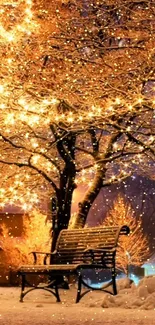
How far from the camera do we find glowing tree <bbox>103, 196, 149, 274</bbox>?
33.6 m

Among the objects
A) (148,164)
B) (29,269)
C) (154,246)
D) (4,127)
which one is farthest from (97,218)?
(29,269)

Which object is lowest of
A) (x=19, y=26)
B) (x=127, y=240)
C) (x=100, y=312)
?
(x=100, y=312)

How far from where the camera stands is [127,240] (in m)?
33.9

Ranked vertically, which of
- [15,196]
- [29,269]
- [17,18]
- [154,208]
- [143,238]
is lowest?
[29,269]

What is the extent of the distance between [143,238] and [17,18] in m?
28.3

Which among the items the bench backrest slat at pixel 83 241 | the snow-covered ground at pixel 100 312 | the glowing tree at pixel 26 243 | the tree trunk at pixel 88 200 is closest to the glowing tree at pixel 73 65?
the bench backrest slat at pixel 83 241

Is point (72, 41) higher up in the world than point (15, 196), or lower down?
higher up

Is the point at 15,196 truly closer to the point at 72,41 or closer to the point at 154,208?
the point at 72,41

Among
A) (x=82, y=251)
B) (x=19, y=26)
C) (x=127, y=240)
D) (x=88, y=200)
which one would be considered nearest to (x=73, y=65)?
(x=19, y=26)

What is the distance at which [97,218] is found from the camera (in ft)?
135

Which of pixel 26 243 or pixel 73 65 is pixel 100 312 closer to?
pixel 73 65

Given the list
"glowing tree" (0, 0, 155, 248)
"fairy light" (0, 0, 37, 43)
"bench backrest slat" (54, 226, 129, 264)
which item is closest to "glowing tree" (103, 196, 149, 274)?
"glowing tree" (0, 0, 155, 248)

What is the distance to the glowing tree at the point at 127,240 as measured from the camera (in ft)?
110

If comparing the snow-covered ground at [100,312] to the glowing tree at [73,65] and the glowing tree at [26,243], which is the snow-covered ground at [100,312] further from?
the glowing tree at [26,243]
